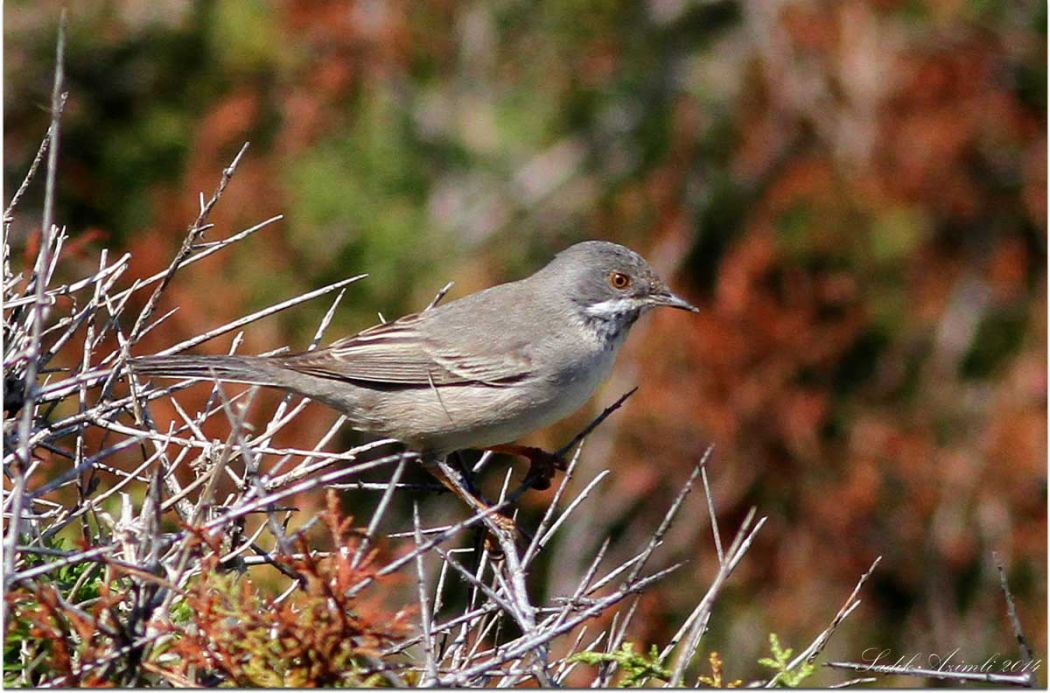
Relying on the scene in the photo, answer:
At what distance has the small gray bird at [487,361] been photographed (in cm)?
490

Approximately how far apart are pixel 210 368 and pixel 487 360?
118 centimetres

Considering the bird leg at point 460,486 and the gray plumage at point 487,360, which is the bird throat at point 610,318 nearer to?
the gray plumage at point 487,360

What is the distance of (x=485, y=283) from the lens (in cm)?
839

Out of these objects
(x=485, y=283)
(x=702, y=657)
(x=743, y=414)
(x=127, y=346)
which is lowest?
(x=702, y=657)

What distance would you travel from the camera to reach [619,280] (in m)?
5.35

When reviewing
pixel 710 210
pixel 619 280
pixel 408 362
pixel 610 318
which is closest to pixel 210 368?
pixel 408 362

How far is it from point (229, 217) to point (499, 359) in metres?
3.69

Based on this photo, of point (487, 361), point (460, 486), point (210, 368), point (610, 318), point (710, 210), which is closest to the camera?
point (210, 368)

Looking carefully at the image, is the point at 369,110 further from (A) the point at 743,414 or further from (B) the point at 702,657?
(B) the point at 702,657

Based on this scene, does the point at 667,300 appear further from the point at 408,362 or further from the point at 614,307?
the point at 408,362

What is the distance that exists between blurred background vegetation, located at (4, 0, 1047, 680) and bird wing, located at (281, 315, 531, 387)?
8.98ft

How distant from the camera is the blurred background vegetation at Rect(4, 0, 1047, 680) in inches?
329

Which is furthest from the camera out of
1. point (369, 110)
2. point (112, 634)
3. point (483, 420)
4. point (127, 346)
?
point (369, 110)

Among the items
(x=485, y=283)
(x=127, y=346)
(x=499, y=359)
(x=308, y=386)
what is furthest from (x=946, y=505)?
(x=127, y=346)
